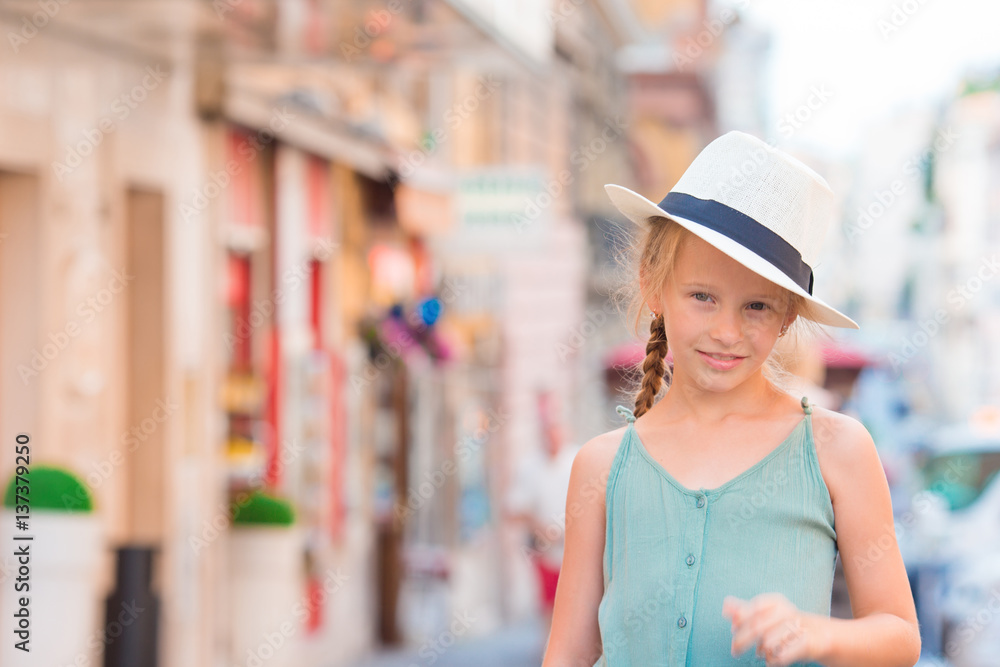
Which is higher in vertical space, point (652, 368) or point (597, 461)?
point (652, 368)

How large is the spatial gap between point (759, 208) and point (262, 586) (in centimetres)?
690

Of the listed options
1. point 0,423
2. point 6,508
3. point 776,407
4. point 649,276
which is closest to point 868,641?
point 776,407

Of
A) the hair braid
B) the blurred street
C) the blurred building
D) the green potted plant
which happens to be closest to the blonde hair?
the hair braid

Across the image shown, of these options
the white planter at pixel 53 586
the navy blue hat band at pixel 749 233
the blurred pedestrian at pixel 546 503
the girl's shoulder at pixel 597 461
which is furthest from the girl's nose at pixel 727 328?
the blurred pedestrian at pixel 546 503

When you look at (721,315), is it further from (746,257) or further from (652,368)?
(652,368)

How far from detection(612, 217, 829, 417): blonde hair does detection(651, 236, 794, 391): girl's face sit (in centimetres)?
4

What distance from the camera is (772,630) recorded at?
1.66m

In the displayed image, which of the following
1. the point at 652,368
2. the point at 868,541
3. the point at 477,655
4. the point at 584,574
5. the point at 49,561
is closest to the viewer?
the point at 868,541

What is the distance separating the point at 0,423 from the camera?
5.98 metres

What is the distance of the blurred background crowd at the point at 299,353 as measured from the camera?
6.13 metres

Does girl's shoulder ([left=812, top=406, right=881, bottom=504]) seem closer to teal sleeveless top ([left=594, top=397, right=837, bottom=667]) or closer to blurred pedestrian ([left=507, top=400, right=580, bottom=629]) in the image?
teal sleeveless top ([left=594, top=397, right=837, bottom=667])

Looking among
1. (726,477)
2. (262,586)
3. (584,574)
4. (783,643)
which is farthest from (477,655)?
(783,643)

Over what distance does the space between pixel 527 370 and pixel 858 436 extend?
15.6m

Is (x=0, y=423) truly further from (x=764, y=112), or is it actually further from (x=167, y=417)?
(x=764, y=112)
